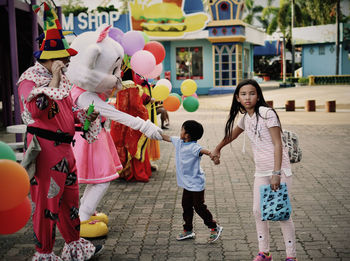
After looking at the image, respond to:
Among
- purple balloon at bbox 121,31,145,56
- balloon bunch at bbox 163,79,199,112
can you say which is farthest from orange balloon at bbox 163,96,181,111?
purple balloon at bbox 121,31,145,56

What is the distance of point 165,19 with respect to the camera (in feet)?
83.5

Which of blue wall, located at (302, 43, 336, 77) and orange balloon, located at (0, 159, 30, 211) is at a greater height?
blue wall, located at (302, 43, 336, 77)

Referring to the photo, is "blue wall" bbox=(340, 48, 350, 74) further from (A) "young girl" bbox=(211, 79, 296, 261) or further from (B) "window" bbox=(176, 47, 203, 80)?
(A) "young girl" bbox=(211, 79, 296, 261)

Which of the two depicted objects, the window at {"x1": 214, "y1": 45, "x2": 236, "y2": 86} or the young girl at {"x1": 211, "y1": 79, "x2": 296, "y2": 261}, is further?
the window at {"x1": 214, "y1": 45, "x2": 236, "y2": 86}

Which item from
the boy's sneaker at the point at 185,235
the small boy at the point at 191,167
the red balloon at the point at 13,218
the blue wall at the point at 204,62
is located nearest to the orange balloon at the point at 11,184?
the red balloon at the point at 13,218

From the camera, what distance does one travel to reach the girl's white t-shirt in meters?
3.49

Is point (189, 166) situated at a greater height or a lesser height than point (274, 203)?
greater

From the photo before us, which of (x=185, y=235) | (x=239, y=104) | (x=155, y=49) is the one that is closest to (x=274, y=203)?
(x=239, y=104)

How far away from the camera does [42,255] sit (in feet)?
11.2

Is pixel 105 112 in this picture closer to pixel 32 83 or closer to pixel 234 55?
pixel 32 83

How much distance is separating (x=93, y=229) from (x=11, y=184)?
216 cm

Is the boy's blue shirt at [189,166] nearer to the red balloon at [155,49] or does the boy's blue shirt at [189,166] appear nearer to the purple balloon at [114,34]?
the purple balloon at [114,34]

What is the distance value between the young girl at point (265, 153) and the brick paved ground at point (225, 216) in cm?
34

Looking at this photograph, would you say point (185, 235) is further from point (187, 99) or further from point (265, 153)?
point (187, 99)
